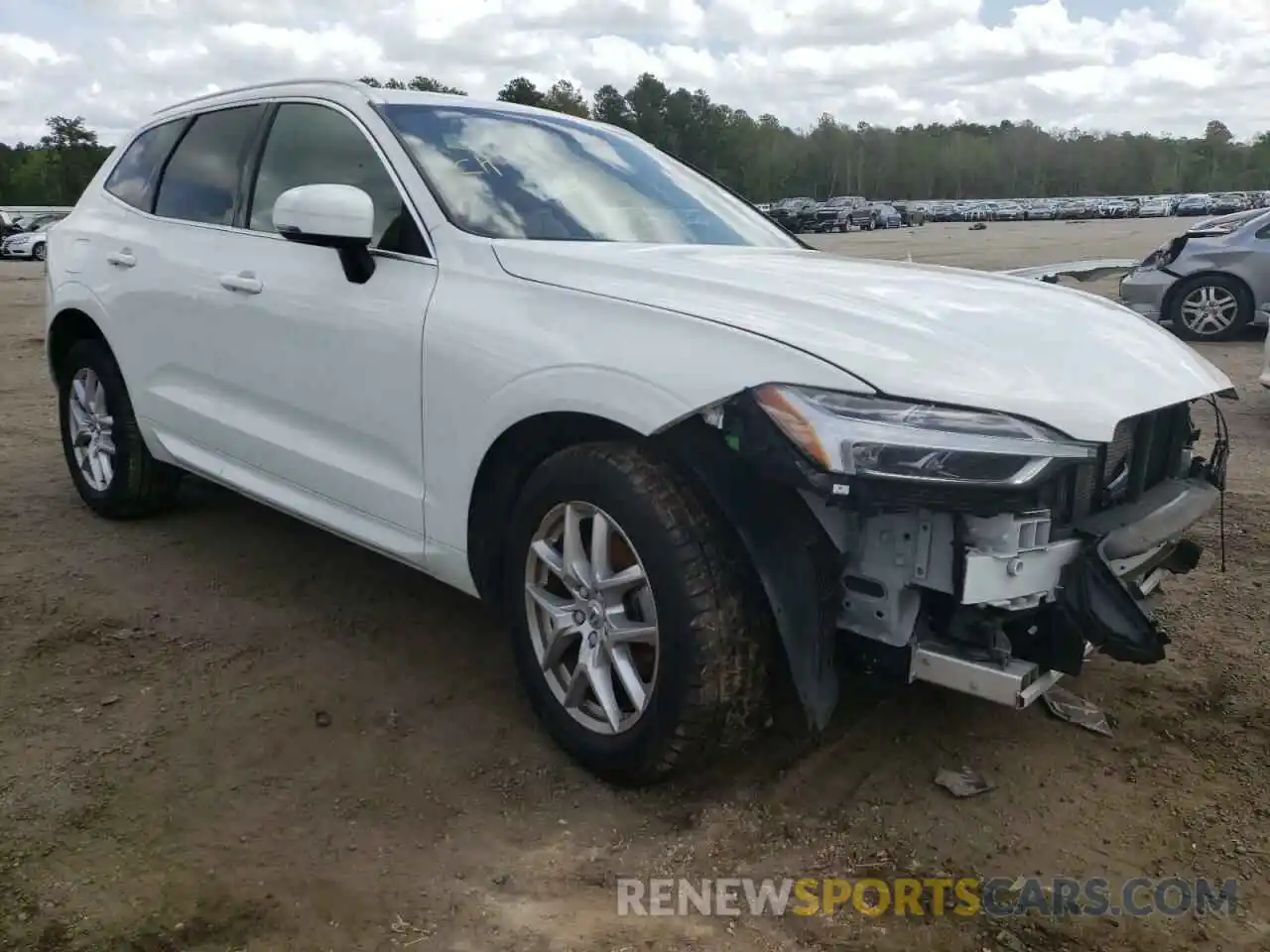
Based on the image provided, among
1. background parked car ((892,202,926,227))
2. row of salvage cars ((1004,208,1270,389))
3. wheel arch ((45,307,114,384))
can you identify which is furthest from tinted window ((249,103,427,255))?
background parked car ((892,202,926,227))

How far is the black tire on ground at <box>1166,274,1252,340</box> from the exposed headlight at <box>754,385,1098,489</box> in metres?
9.83

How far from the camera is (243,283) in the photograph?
361 centimetres

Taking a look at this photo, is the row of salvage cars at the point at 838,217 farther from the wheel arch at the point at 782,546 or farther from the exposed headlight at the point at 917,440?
the exposed headlight at the point at 917,440

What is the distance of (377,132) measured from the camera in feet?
10.9

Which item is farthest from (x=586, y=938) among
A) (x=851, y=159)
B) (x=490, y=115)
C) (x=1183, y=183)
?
(x=1183, y=183)

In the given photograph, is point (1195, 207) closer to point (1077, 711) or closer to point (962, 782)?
point (1077, 711)

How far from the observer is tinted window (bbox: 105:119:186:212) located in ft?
14.5

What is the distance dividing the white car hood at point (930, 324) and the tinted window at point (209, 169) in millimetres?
1530

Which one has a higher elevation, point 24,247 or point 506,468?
point 506,468

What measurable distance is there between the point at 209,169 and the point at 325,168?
0.86 m

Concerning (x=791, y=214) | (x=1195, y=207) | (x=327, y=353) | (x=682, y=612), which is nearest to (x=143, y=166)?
(x=327, y=353)

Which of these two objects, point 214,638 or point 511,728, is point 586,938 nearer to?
point 511,728

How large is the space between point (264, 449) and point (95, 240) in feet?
5.38

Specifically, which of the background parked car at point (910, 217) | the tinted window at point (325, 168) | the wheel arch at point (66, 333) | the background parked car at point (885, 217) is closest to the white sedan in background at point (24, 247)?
the wheel arch at point (66, 333)
